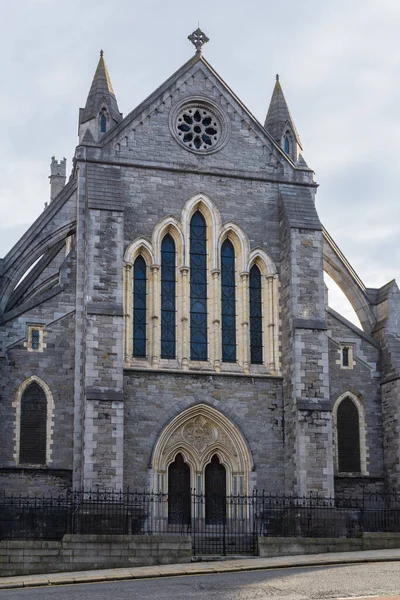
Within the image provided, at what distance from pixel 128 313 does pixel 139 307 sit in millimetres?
506

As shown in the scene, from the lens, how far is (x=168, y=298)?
101ft

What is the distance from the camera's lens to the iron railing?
2692 centimetres

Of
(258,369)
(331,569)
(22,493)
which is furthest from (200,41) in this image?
(331,569)

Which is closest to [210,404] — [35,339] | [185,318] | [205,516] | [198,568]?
[185,318]

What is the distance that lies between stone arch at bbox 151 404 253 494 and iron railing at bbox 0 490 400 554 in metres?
0.64

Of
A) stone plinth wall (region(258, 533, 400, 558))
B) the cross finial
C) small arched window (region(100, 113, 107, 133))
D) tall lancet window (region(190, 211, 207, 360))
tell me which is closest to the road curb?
stone plinth wall (region(258, 533, 400, 558))

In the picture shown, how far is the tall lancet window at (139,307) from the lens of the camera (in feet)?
98.9

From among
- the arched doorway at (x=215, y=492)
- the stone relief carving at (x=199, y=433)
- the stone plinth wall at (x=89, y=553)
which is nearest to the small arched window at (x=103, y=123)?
the stone relief carving at (x=199, y=433)

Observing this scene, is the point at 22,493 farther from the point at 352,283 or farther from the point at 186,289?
the point at 352,283

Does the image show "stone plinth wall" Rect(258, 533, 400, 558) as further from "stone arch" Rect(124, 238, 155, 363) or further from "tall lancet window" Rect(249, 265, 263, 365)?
"stone arch" Rect(124, 238, 155, 363)

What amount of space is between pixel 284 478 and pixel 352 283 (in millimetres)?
7360

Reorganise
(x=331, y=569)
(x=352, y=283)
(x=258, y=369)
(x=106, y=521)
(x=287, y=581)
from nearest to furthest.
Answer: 1. (x=287, y=581)
2. (x=331, y=569)
3. (x=106, y=521)
4. (x=258, y=369)
5. (x=352, y=283)

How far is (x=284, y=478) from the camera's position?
29906 mm

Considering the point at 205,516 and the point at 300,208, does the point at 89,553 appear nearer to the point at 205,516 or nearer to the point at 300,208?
the point at 205,516
